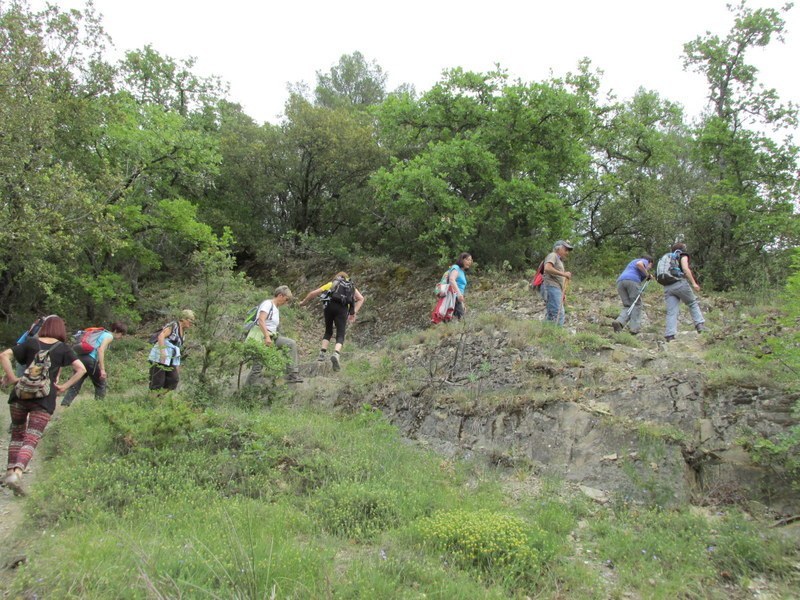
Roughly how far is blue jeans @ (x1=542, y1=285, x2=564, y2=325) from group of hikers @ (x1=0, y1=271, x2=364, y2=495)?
3413 mm

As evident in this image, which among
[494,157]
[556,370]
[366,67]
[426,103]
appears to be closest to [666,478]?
[556,370]

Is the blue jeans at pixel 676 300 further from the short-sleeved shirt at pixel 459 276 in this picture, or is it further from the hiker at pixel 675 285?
the short-sleeved shirt at pixel 459 276

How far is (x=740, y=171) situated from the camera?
1505 cm

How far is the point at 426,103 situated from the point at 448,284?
23.2 ft

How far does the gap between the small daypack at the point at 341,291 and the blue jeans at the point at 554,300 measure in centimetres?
352

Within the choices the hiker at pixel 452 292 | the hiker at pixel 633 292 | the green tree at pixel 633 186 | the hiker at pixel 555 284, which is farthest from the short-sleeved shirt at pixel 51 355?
the green tree at pixel 633 186

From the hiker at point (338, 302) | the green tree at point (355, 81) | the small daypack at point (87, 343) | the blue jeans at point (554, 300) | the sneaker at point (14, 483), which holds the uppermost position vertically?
the green tree at point (355, 81)

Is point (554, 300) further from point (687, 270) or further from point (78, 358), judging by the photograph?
point (78, 358)

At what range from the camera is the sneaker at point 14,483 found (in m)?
5.09

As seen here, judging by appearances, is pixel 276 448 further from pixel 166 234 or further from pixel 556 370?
pixel 166 234

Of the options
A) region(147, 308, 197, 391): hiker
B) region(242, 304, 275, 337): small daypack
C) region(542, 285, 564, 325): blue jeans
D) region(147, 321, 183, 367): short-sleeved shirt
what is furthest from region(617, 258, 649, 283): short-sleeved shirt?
region(147, 321, 183, 367): short-sleeved shirt

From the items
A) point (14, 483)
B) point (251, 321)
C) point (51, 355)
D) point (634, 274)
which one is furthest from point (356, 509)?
point (634, 274)

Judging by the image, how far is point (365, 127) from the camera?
19.3 m

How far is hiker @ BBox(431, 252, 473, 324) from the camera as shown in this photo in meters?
10.8
